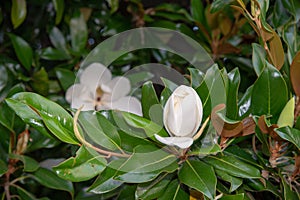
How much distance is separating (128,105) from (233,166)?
25cm

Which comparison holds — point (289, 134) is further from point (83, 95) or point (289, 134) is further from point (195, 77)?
point (83, 95)

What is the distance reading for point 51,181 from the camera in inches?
39.9

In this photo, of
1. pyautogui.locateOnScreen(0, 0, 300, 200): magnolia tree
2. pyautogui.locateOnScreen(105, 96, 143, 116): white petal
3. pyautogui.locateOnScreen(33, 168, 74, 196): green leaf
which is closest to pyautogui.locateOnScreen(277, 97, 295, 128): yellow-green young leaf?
pyautogui.locateOnScreen(0, 0, 300, 200): magnolia tree

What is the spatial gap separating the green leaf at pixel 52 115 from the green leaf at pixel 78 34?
2.05 ft

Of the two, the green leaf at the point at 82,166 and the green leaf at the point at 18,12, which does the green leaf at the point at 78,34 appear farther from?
the green leaf at the point at 82,166

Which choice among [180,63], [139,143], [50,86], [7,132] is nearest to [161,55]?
[180,63]

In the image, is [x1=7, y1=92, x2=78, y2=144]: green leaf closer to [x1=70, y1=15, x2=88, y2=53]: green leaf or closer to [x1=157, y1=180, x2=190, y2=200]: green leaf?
[x1=157, y1=180, x2=190, y2=200]: green leaf

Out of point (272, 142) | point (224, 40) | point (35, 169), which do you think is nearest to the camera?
point (272, 142)

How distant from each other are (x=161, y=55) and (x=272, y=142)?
0.60 meters

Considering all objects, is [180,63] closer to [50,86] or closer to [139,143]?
[50,86]

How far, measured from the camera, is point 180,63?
4.13ft

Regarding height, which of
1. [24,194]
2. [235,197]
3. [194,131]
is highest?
[194,131]

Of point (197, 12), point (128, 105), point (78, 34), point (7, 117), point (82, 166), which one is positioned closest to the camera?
point (82, 166)

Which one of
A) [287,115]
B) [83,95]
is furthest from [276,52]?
[83,95]
